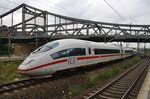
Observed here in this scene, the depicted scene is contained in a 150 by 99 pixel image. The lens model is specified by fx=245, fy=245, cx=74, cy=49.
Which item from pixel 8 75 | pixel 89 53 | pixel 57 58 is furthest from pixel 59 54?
pixel 89 53

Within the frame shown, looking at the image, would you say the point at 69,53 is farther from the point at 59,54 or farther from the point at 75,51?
the point at 59,54

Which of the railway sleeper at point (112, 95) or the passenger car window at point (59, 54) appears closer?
the railway sleeper at point (112, 95)

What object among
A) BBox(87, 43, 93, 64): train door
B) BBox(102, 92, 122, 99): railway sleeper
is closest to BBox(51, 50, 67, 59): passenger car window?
BBox(87, 43, 93, 64): train door

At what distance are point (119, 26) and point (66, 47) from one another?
9056cm

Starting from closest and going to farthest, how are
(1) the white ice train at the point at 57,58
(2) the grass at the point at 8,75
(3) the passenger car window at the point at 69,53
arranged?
(1) the white ice train at the point at 57,58, (3) the passenger car window at the point at 69,53, (2) the grass at the point at 8,75

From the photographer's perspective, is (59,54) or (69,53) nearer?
(59,54)

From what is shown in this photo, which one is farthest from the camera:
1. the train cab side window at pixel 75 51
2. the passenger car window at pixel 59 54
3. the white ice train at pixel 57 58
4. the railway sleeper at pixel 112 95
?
the train cab side window at pixel 75 51

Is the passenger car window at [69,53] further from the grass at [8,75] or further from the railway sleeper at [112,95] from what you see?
the railway sleeper at [112,95]

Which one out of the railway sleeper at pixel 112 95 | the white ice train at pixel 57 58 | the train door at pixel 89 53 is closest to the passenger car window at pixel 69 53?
the white ice train at pixel 57 58

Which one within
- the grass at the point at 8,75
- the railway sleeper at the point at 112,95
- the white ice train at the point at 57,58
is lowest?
the railway sleeper at the point at 112,95

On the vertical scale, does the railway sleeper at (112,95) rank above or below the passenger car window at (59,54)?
below

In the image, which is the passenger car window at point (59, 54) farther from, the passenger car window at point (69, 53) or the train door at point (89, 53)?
the train door at point (89, 53)

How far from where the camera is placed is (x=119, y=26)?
105562mm

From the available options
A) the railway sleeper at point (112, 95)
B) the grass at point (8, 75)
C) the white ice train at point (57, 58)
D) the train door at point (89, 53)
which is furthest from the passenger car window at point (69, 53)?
the railway sleeper at point (112, 95)
